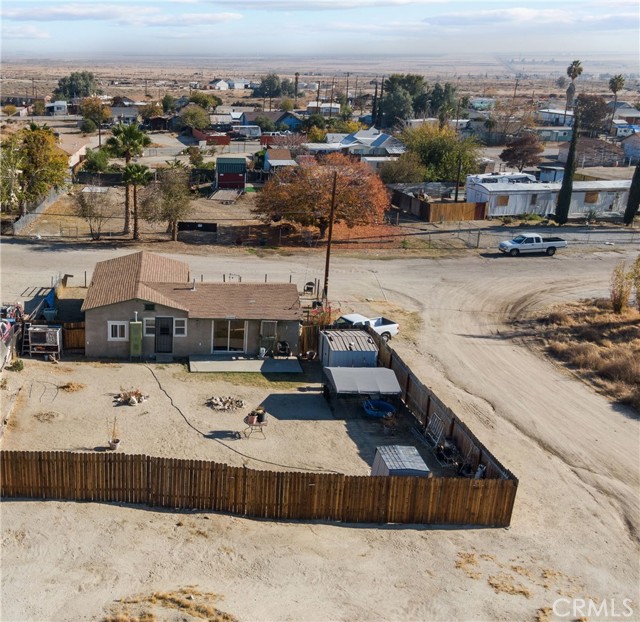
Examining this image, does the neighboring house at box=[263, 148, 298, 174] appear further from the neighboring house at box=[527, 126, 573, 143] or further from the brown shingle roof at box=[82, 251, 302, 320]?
the neighboring house at box=[527, 126, 573, 143]

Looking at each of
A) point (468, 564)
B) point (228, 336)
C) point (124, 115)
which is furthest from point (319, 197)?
point (124, 115)

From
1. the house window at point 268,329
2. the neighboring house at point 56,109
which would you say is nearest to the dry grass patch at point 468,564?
the house window at point 268,329

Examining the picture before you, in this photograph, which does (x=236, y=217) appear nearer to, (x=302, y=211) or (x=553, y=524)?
(x=302, y=211)

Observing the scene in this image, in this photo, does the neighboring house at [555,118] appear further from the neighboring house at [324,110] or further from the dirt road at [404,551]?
the dirt road at [404,551]

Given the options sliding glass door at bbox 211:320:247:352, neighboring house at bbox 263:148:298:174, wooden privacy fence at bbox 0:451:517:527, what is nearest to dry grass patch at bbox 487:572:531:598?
→ wooden privacy fence at bbox 0:451:517:527

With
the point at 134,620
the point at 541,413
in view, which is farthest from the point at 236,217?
the point at 134,620

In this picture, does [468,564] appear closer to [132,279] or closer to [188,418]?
[188,418]
